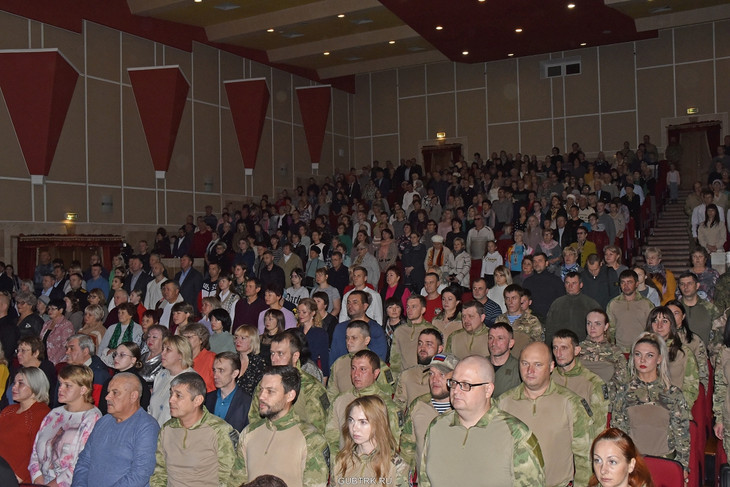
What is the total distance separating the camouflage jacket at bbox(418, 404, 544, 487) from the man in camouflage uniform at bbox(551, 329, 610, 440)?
153 cm

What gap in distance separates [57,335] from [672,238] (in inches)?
433

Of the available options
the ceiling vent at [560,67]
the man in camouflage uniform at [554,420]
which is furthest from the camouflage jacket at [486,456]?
the ceiling vent at [560,67]

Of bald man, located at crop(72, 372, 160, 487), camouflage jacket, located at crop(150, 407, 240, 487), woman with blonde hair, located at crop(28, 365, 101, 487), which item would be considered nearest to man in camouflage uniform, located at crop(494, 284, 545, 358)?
camouflage jacket, located at crop(150, 407, 240, 487)

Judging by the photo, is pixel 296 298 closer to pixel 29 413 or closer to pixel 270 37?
pixel 29 413

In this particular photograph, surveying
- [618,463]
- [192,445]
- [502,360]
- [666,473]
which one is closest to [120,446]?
[192,445]

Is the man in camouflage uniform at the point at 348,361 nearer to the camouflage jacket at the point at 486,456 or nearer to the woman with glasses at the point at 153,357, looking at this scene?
the woman with glasses at the point at 153,357

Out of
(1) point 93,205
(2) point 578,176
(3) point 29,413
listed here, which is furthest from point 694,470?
(1) point 93,205

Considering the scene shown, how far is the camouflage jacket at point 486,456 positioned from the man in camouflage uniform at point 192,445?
4.47 feet

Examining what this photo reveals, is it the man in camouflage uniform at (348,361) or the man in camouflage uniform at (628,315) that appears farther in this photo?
the man in camouflage uniform at (628,315)

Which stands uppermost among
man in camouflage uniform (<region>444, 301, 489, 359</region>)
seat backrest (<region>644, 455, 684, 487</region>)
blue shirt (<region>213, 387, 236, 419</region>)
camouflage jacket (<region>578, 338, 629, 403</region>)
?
man in camouflage uniform (<region>444, 301, 489, 359</region>)

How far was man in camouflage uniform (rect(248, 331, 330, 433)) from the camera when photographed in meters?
4.47

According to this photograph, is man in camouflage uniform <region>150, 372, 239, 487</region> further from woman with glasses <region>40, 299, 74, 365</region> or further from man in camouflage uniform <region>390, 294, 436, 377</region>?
woman with glasses <region>40, 299, 74, 365</region>

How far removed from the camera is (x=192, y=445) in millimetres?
3973

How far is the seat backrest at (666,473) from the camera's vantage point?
3.57 meters
